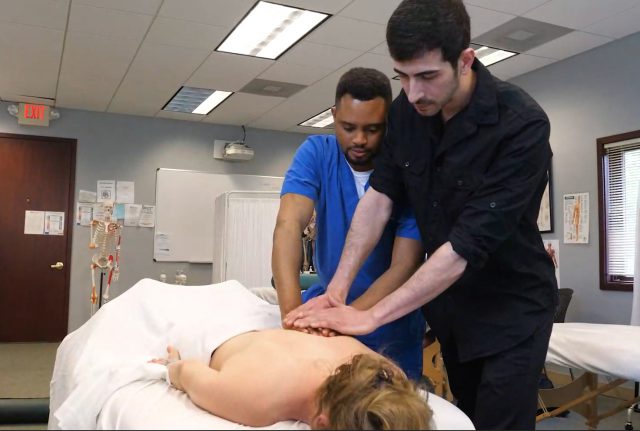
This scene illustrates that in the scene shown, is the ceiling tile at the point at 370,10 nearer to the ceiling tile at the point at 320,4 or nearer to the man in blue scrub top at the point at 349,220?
the ceiling tile at the point at 320,4

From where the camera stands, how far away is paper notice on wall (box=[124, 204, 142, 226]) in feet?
20.4

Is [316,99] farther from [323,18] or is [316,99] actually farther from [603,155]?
[603,155]

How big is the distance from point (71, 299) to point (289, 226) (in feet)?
16.7

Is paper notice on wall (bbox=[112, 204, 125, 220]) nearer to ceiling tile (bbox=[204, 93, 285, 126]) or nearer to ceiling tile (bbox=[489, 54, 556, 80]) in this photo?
ceiling tile (bbox=[204, 93, 285, 126])

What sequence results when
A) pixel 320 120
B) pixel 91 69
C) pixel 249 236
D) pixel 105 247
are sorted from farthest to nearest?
pixel 320 120 < pixel 105 247 < pixel 91 69 < pixel 249 236

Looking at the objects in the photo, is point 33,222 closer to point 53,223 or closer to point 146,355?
point 53,223

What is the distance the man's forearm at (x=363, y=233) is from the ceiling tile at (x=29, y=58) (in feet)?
10.9

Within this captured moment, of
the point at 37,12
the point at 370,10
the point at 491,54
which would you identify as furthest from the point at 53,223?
the point at 491,54

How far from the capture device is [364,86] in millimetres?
1436

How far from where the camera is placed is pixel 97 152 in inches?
243

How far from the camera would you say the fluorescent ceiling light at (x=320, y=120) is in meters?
6.32

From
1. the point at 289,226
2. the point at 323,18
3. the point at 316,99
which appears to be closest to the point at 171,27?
the point at 323,18

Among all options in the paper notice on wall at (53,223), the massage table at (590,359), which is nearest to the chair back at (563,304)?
the massage table at (590,359)

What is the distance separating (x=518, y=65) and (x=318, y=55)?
5.21ft
